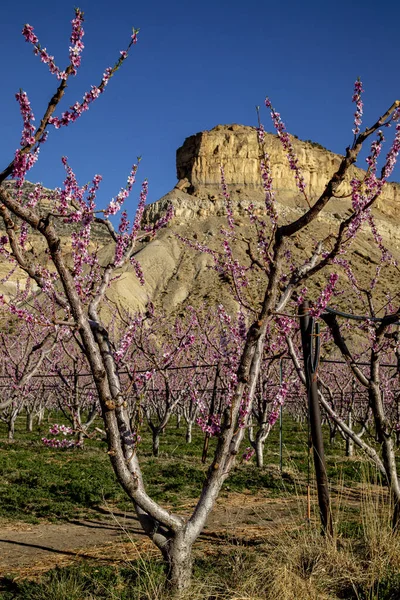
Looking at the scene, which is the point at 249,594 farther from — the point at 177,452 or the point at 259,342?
the point at 177,452

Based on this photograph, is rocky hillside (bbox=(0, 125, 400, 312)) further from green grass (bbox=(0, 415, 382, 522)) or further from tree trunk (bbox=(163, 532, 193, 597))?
tree trunk (bbox=(163, 532, 193, 597))

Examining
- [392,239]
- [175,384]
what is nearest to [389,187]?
[392,239]

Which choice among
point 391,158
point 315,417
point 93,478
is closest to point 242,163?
point 93,478

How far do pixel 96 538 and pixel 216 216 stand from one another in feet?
292

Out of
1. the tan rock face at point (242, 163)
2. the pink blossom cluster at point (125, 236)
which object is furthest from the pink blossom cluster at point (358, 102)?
the tan rock face at point (242, 163)

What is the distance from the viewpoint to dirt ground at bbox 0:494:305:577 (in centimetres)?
590

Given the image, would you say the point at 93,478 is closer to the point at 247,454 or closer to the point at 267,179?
the point at 247,454

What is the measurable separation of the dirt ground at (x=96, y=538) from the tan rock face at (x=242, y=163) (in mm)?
96916

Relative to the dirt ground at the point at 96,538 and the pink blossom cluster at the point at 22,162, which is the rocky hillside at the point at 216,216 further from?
the pink blossom cluster at the point at 22,162

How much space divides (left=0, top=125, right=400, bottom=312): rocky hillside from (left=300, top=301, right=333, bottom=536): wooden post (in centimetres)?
5170

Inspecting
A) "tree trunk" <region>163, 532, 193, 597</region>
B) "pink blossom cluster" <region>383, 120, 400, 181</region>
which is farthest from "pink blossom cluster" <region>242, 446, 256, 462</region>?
"pink blossom cluster" <region>383, 120, 400, 181</region>

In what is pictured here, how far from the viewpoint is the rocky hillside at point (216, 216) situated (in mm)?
70438

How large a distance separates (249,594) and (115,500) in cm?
608

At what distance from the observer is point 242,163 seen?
110250 millimetres
